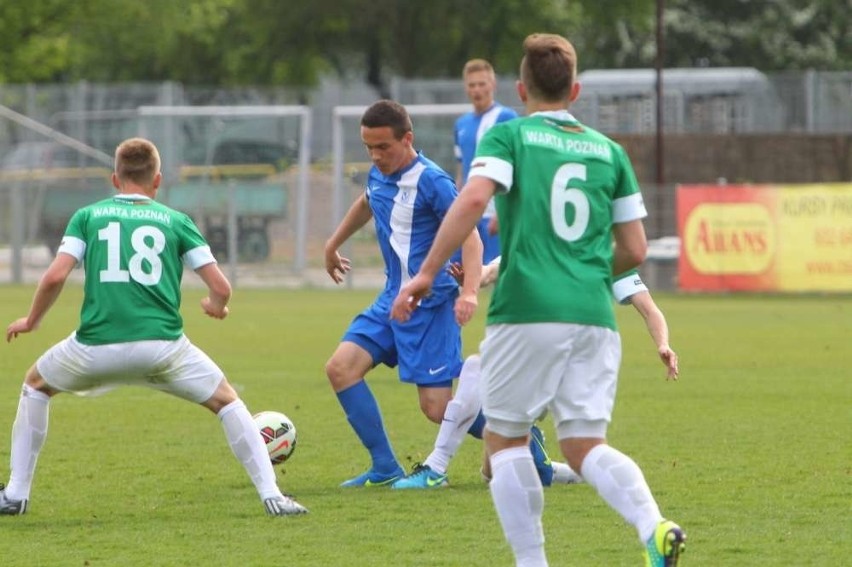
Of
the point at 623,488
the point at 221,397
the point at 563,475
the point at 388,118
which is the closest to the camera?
the point at 623,488

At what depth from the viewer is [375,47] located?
2192 inches

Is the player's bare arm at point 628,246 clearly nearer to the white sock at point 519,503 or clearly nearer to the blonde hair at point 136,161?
the white sock at point 519,503

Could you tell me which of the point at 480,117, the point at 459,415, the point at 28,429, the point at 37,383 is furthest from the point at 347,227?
the point at 480,117

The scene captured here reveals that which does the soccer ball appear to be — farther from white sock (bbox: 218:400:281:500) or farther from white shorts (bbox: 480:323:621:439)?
white shorts (bbox: 480:323:621:439)

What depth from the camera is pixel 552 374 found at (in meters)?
5.70

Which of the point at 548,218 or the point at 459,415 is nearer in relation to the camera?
the point at 548,218

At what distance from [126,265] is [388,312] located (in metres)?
1.54

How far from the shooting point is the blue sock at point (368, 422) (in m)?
8.71

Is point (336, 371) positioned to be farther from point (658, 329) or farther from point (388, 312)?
point (658, 329)

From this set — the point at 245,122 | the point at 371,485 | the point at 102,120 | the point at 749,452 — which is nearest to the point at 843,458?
the point at 749,452

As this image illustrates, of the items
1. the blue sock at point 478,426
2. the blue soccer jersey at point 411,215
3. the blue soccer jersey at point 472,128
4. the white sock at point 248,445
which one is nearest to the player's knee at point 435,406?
the blue sock at point 478,426

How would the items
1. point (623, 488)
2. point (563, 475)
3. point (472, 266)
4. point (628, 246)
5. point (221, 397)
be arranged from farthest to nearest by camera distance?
1. point (563, 475)
2. point (221, 397)
3. point (472, 266)
4. point (628, 246)
5. point (623, 488)

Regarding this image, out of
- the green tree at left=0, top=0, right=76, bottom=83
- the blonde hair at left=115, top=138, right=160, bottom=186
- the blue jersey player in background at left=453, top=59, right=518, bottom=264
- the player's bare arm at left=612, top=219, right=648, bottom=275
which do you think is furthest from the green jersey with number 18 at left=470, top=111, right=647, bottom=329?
the green tree at left=0, top=0, right=76, bottom=83

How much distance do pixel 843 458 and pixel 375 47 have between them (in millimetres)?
47050
